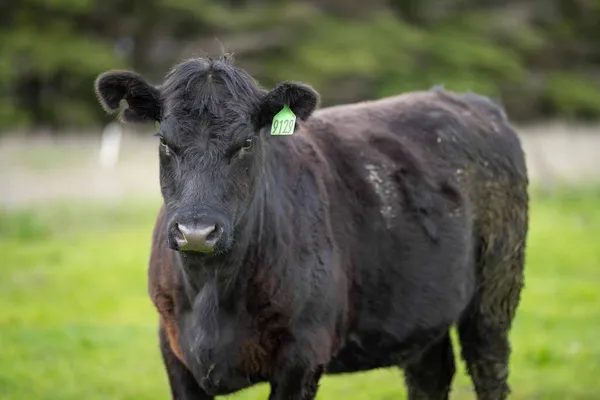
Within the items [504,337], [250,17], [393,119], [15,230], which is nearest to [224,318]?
[393,119]

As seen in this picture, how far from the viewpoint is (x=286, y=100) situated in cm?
514

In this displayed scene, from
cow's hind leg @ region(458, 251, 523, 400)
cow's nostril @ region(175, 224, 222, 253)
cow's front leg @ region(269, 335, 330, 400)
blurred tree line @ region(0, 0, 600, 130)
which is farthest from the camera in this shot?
blurred tree line @ region(0, 0, 600, 130)

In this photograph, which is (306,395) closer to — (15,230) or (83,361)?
(83,361)

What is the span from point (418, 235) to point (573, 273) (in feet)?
28.7

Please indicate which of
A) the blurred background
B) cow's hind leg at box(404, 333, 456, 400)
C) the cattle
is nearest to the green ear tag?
the cattle

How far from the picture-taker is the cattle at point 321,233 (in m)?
4.95

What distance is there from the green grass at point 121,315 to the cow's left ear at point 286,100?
3393 millimetres

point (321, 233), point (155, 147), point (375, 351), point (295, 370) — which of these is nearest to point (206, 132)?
point (321, 233)

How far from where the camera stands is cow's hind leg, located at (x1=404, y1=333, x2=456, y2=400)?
703 cm

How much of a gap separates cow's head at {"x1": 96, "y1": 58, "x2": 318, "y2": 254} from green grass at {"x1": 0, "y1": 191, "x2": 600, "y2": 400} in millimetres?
3419

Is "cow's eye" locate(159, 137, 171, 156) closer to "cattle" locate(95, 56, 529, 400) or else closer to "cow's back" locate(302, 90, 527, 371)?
"cattle" locate(95, 56, 529, 400)

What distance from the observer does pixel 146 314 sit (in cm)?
1224

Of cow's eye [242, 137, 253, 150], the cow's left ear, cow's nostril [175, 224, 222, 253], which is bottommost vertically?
cow's nostril [175, 224, 222, 253]

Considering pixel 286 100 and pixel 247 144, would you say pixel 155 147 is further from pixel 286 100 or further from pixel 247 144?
pixel 247 144
